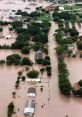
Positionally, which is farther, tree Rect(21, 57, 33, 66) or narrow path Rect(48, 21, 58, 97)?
tree Rect(21, 57, 33, 66)

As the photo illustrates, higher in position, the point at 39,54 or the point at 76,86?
the point at 39,54

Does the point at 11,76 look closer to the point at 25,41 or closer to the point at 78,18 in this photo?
the point at 25,41

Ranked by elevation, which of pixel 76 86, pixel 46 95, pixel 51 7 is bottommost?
pixel 46 95

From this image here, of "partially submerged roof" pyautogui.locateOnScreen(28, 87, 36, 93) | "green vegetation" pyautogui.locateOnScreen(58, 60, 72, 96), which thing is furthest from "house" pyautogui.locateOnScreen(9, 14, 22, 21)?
"partially submerged roof" pyautogui.locateOnScreen(28, 87, 36, 93)

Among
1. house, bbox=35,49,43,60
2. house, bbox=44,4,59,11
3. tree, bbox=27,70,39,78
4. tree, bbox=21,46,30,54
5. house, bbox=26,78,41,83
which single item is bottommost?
house, bbox=26,78,41,83


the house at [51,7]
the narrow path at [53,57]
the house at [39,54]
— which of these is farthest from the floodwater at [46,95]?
the house at [51,7]

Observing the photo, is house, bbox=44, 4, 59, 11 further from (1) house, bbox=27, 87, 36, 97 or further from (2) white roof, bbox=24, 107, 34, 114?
(2) white roof, bbox=24, 107, 34, 114

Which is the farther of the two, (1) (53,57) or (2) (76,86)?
(1) (53,57)

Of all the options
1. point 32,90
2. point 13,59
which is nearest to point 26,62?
point 13,59

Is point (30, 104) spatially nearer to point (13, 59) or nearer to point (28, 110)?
point (28, 110)
